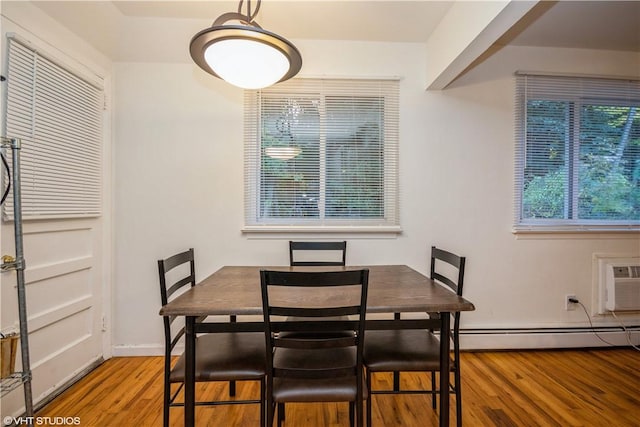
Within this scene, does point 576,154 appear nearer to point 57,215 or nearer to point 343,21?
point 343,21

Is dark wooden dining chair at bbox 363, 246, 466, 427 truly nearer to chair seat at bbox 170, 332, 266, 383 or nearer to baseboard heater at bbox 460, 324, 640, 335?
chair seat at bbox 170, 332, 266, 383

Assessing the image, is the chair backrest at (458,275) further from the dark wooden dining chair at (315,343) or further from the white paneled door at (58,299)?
the white paneled door at (58,299)

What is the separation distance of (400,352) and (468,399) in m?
0.78

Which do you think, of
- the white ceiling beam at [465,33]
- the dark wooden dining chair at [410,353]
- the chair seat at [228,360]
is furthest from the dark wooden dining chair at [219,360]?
the white ceiling beam at [465,33]

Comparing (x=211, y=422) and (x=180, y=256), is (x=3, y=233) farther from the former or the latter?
(x=211, y=422)

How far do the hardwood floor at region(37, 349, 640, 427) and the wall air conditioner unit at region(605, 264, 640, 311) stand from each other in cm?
42

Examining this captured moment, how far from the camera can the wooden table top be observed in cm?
125

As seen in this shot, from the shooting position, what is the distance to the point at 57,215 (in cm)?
185

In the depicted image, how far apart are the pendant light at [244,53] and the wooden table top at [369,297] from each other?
103cm

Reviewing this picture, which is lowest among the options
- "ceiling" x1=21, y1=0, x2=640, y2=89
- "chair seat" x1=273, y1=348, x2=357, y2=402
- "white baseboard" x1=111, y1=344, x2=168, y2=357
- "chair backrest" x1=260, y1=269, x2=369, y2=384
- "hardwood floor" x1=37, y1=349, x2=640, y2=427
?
"hardwood floor" x1=37, y1=349, x2=640, y2=427

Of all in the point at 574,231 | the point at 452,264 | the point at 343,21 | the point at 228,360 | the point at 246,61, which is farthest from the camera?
the point at 574,231

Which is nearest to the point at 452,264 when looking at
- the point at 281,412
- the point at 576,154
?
the point at 281,412

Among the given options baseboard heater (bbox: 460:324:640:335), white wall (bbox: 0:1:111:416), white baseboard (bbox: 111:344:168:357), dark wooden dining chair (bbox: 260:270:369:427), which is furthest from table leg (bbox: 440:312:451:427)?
white wall (bbox: 0:1:111:416)

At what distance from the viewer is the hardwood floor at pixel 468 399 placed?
65.6 inches
